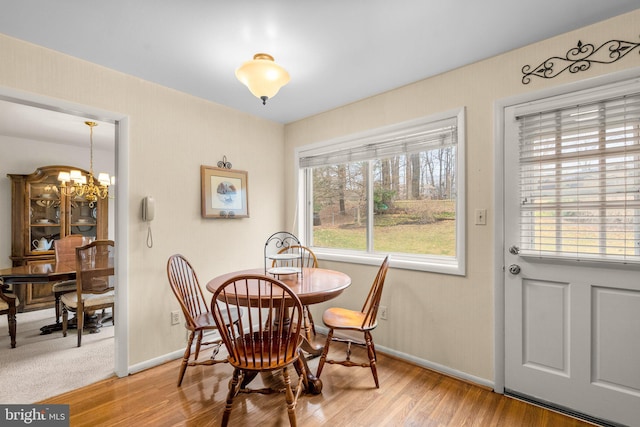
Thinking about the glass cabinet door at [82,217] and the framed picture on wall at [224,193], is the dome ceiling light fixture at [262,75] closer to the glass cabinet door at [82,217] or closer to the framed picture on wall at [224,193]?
the framed picture on wall at [224,193]

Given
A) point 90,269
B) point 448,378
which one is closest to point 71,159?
point 90,269

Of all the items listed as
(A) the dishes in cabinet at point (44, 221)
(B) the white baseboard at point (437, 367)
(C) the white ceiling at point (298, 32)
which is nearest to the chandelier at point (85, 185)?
(A) the dishes in cabinet at point (44, 221)

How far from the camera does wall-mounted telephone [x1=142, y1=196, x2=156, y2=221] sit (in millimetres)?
2451

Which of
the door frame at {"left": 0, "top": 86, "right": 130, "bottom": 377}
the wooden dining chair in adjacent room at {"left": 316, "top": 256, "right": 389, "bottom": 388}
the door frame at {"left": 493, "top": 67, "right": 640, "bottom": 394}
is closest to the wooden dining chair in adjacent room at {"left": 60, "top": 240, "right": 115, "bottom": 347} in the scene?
the door frame at {"left": 0, "top": 86, "right": 130, "bottom": 377}

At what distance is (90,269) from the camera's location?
3041 millimetres

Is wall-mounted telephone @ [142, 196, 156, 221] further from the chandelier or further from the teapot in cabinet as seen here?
the teapot in cabinet

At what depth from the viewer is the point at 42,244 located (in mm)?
4258

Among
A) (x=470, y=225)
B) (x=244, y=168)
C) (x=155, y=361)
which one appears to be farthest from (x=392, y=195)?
(x=155, y=361)

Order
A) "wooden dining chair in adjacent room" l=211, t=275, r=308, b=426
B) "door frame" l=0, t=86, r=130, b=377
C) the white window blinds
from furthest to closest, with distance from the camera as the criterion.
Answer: "door frame" l=0, t=86, r=130, b=377 < the white window blinds < "wooden dining chair in adjacent room" l=211, t=275, r=308, b=426

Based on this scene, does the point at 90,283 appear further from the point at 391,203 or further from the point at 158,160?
the point at 391,203

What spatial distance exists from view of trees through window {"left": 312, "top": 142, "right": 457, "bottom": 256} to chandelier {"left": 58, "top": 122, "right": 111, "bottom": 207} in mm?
3028

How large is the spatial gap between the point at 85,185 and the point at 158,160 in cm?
258

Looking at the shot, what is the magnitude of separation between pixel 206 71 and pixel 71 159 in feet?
12.1

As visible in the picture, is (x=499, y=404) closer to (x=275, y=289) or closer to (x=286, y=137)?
(x=275, y=289)
